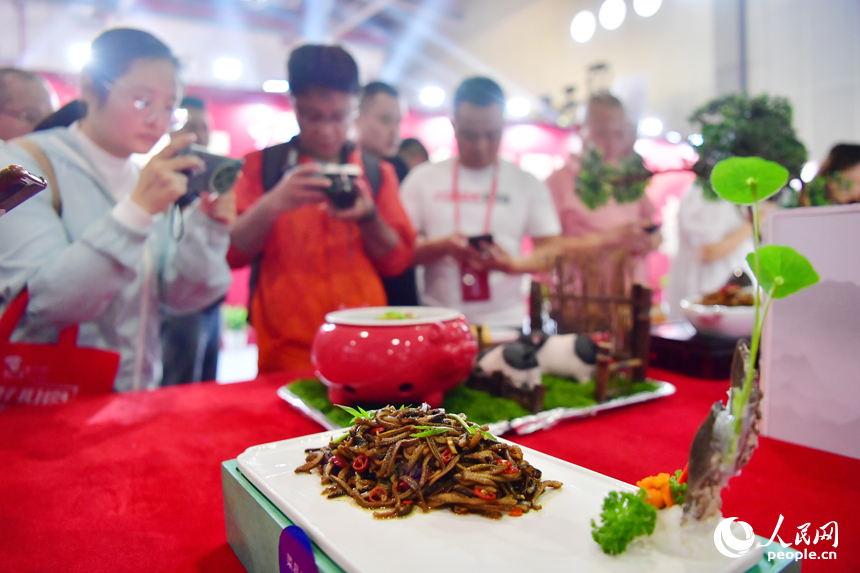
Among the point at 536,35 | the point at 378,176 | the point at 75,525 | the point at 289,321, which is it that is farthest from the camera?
the point at 536,35

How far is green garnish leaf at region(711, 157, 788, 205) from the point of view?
1.83 feet

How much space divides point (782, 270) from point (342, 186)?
5.36 ft

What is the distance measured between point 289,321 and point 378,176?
30.4 inches

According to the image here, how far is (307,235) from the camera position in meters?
2.20

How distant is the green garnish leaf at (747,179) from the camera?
1.83 ft

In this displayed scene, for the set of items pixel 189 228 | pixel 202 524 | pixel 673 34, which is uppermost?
pixel 673 34

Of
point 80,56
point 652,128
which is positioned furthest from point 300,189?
point 652,128

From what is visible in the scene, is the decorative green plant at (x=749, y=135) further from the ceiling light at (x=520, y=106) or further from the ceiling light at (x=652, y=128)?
the ceiling light at (x=520, y=106)

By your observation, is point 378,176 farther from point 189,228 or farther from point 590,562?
point 590,562

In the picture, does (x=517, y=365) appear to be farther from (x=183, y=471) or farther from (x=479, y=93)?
(x=479, y=93)

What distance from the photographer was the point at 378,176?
7.99ft

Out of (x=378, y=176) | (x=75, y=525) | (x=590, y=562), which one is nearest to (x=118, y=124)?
(x=378, y=176)

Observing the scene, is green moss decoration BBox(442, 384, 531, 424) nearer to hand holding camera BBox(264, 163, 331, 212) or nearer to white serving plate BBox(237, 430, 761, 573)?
white serving plate BBox(237, 430, 761, 573)

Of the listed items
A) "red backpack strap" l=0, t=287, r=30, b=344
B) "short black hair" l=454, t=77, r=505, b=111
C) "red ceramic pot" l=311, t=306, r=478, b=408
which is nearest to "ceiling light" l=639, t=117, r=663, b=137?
"short black hair" l=454, t=77, r=505, b=111
